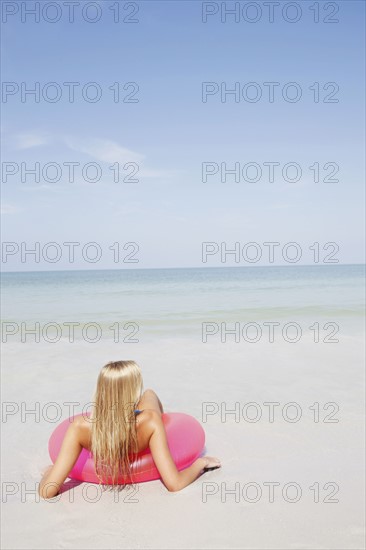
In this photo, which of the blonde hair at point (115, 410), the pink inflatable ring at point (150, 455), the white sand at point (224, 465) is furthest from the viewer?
the pink inflatable ring at point (150, 455)

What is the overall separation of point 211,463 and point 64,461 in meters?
1.16

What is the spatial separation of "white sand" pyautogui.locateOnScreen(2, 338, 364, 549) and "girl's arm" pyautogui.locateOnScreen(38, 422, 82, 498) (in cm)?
11

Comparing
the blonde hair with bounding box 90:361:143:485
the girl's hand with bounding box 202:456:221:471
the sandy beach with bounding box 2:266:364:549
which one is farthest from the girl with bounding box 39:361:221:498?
the girl's hand with bounding box 202:456:221:471

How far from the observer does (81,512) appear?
303 cm

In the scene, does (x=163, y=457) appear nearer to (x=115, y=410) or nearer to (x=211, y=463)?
(x=115, y=410)

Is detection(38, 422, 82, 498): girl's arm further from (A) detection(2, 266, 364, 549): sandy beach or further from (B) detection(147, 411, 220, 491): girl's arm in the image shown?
(B) detection(147, 411, 220, 491): girl's arm

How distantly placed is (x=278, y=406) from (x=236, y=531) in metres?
2.40

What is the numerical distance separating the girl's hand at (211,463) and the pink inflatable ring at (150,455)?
0.12 meters

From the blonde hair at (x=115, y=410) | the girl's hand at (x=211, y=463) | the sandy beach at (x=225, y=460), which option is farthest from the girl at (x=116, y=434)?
the girl's hand at (x=211, y=463)

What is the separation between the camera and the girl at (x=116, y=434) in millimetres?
3074

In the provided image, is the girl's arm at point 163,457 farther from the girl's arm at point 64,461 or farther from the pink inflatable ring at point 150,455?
the girl's arm at point 64,461

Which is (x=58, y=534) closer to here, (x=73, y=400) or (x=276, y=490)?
(x=276, y=490)

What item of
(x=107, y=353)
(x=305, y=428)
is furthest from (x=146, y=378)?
(x=305, y=428)

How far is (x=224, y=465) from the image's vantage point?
3711 mm
